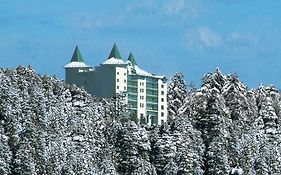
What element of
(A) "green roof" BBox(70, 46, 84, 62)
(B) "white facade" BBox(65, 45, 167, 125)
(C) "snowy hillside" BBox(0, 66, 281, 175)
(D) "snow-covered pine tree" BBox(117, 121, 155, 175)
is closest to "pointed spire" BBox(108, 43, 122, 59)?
(B) "white facade" BBox(65, 45, 167, 125)

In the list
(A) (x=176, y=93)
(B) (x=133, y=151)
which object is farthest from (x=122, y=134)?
(A) (x=176, y=93)

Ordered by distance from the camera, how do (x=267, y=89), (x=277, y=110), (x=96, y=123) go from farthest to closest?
1. (x=267, y=89)
2. (x=277, y=110)
3. (x=96, y=123)

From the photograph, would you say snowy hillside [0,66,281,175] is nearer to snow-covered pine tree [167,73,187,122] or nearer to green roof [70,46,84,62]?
snow-covered pine tree [167,73,187,122]

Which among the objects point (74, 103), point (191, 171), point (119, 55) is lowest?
point (191, 171)

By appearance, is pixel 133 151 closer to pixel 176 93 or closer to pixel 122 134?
pixel 122 134

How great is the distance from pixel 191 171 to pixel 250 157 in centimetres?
632

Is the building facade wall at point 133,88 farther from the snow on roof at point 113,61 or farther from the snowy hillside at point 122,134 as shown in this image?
the snowy hillside at point 122,134

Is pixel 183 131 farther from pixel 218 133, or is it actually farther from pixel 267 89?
pixel 267 89

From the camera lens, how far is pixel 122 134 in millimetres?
82688

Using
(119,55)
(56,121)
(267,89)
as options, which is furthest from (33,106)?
(267,89)

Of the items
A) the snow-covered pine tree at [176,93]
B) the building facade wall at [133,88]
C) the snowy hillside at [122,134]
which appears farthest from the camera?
the snow-covered pine tree at [176,93]

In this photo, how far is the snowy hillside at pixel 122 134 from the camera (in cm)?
7375

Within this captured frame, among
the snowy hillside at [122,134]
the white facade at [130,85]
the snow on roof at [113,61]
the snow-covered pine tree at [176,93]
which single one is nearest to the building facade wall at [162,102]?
the white facade at [130,85]

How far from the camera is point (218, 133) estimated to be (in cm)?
8525
